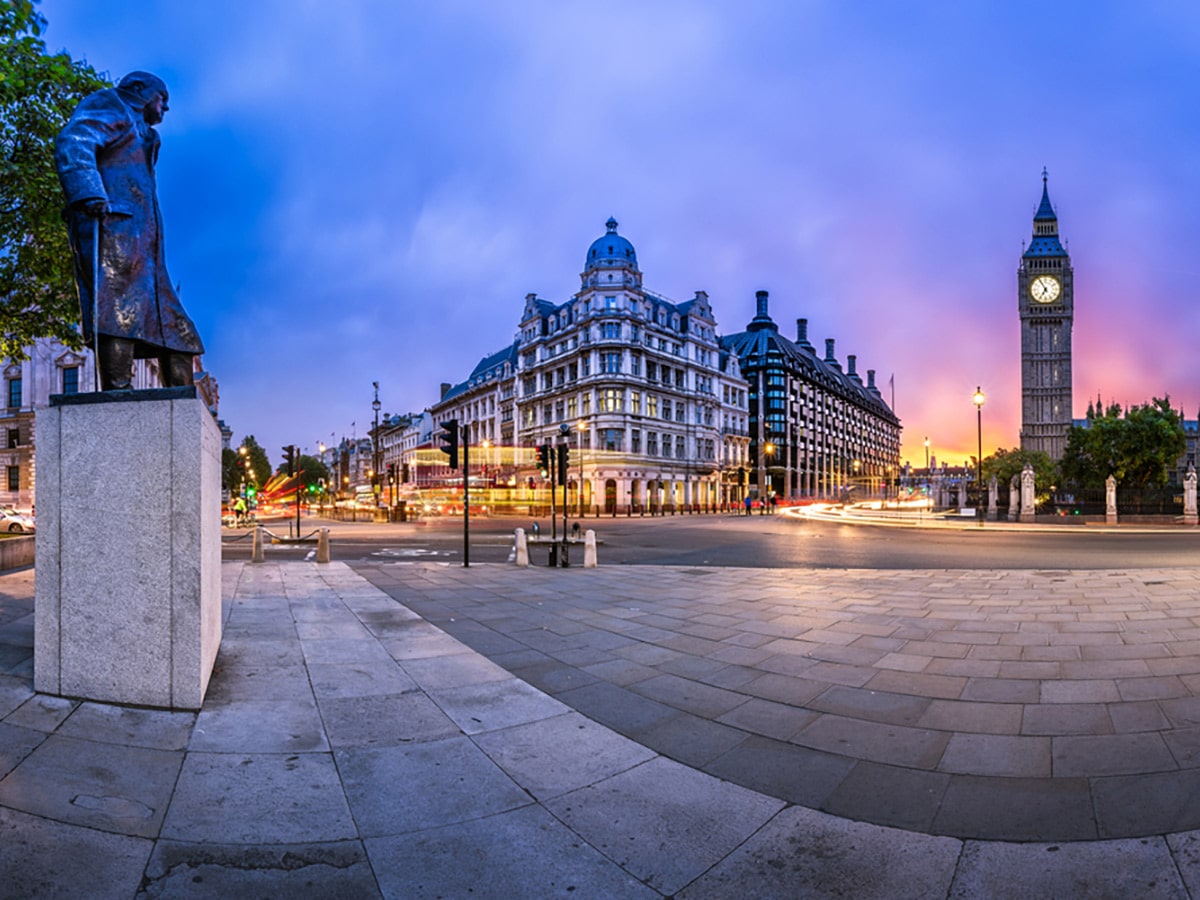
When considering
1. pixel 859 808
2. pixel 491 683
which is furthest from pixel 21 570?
pixel 859 808

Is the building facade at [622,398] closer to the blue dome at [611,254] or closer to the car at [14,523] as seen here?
the blue dome at [611,254]

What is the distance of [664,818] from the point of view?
326 cm

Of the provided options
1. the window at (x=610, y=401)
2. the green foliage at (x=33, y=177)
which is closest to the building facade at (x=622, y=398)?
the window at (x=610, y=401)

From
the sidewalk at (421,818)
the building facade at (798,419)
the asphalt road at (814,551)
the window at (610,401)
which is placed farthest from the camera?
the building facade at (798,419)

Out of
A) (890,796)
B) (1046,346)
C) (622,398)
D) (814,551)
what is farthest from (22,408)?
(1046,346)

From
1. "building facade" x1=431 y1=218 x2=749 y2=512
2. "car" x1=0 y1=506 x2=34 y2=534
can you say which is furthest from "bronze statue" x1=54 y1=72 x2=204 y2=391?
"building facade" x1=431 y1=218 x2=749 y2=512

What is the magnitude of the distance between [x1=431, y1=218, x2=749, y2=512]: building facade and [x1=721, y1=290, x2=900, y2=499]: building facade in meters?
11.5

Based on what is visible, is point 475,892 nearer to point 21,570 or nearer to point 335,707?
point 335,707

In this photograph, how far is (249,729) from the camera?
13.8ft

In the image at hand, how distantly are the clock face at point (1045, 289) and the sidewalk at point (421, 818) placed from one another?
503ft

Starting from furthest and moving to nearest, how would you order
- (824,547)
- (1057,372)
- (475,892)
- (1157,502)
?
(1057,372) < (1157,502) < (824,547) < (475,892)

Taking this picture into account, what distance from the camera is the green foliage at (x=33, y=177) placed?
9688mm

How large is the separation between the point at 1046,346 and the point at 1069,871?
151 metres

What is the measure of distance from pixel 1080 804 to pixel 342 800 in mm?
4042
